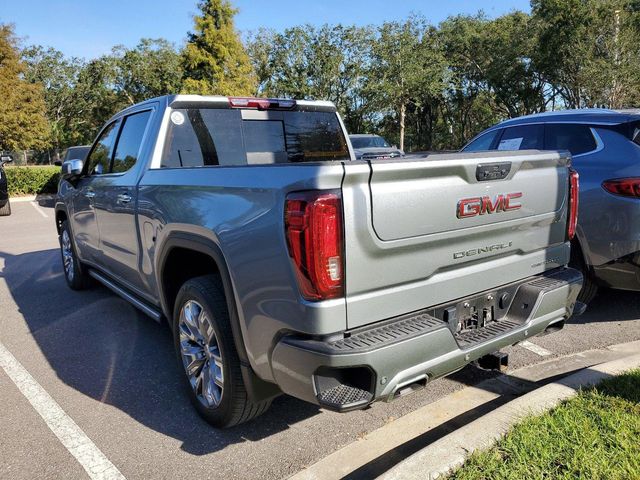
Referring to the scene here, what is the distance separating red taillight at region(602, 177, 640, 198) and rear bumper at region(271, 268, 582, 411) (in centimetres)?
238

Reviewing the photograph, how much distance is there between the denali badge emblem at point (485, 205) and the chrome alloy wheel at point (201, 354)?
1496mm

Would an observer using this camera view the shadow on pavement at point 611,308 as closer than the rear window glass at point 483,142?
Yes

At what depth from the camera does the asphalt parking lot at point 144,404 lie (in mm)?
2828

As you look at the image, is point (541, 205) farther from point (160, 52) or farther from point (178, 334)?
point (160, 52)

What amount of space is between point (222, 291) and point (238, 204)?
1.95ft

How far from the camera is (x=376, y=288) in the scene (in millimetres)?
2312

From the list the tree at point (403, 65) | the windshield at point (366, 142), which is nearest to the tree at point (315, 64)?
A: the tree at point (403, 65)

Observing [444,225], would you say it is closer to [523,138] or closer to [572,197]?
[572,197]

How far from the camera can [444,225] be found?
2.51m

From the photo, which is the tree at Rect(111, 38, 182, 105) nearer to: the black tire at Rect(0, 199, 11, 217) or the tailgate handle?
the black tire at Rect(0, 199, 11, 217)

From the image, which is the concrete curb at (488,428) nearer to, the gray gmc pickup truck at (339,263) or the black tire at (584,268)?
the gray gmc pickup truck at (339,263)

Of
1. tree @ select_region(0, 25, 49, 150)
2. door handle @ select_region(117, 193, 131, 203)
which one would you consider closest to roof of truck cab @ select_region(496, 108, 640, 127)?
door handle @ select_region(117, 193, 131, 203)

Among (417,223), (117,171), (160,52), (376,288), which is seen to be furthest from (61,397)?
(160,52)

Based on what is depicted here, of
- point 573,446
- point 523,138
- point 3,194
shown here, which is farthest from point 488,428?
point 3,194
